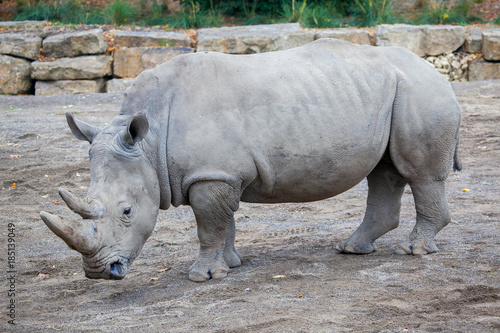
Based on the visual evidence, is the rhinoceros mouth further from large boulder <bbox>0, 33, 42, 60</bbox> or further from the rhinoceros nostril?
large boulder <bbox>0, 33, 42, 60</bbox>

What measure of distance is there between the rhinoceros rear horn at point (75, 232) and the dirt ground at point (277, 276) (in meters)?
0.51

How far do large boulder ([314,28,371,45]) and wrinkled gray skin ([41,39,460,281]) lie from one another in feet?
26.0

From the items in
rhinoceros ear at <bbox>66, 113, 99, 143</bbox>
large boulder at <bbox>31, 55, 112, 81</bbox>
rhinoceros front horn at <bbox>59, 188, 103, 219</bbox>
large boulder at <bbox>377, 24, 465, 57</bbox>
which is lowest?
large boulder at <bbox>31, 55, 112, 81</bbox>

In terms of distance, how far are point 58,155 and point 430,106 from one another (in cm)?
531

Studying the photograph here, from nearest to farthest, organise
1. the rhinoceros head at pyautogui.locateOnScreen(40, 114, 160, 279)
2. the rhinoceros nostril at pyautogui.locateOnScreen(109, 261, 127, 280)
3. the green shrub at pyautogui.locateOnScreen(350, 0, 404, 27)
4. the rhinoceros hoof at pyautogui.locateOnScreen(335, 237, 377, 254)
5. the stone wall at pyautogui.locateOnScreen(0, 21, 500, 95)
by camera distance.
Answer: the rhinoceros head at pyautogui.locateOnScreen(40, 114, 160, 279) < the rhinoceros nostril at pyautogui.locateOnScreen(109, 261, 127, 280) < the rhinoceros hoof at pyautogui.locateOnScreen(335, 237, 377, 254) < the stone wall at pyautogui.locateOnScreen(0, 21, 500, 95) < the green shrub at pyautogui.locateOnScreen(350, 0, 404, 27)

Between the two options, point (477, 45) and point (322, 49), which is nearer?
point (322, 49)

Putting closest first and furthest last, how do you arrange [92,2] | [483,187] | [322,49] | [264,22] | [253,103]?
[253,103] → [322,49] → [483,187] → [264,22] → [92,2]

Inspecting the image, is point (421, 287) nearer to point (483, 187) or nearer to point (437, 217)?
point (437, 217)

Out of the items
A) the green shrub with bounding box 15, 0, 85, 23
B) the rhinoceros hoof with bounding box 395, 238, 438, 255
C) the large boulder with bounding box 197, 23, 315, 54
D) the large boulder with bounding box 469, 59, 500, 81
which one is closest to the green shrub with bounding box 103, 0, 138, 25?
the green shrub with bounding box 15, 0, 85, 23

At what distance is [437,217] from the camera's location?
5137 mm

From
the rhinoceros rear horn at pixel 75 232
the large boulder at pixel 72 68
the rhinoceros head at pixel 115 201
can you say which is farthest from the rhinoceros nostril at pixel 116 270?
the large boulder at pixel 72 68

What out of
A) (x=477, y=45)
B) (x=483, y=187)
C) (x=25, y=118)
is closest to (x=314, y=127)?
(x=483, y=187)

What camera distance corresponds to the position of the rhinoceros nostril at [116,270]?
162 inches

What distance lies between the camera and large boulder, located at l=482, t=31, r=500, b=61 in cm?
1300
